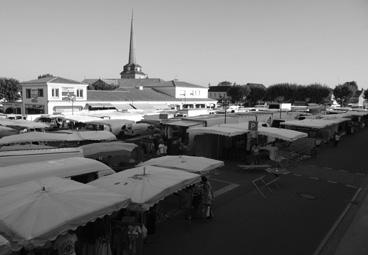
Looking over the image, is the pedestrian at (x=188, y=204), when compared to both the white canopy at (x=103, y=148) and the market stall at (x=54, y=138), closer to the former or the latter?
the white canopy at (x=103, y=148)

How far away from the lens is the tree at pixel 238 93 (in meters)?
97.3

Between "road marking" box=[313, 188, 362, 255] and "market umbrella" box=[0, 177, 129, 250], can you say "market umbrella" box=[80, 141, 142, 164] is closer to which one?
"market umbrella" box=[0, 177, 129, 250]

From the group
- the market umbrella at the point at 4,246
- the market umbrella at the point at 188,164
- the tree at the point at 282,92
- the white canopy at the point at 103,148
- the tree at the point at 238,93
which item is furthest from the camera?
the tree at the point at 238,93

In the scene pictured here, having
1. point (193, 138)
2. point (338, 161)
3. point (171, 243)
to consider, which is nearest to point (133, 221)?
point (171, 243)

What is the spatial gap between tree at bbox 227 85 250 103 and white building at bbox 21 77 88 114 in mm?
55921

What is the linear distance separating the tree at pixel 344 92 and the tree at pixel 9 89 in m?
79.8

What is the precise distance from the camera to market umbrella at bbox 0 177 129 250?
204 inches

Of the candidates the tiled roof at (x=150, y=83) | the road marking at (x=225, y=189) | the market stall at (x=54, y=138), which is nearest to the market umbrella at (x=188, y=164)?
the road marking at (x=225, y=189)

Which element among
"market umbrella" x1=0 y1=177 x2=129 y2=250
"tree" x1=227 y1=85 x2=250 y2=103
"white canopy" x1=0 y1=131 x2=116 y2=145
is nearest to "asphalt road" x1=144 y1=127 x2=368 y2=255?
"market umbrella" x1=0 y1=177 x2=129 y2=250

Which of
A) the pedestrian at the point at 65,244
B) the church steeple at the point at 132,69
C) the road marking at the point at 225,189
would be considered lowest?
the road marking at the point at 225,189

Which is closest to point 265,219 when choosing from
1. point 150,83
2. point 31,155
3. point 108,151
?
point 108,151

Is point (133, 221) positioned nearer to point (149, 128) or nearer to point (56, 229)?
point (56, 229)

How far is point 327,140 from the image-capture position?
90.0 ft

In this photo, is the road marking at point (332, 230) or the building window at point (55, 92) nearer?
the road marking at point (332, 230)
